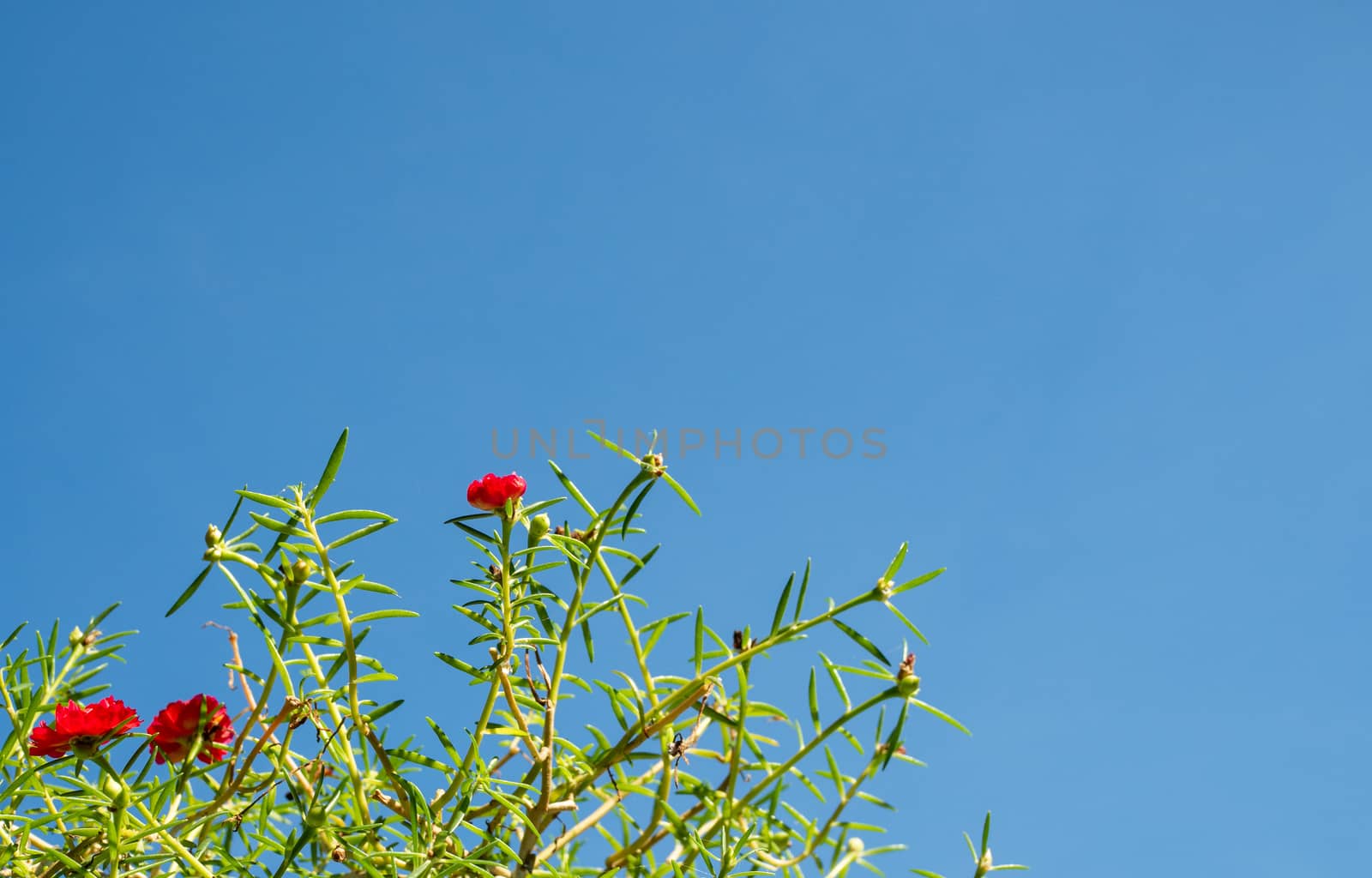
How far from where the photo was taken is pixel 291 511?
5.04 feet

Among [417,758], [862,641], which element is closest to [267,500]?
A: [417,758]

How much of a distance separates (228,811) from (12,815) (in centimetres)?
28

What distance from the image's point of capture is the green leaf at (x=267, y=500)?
1484mm

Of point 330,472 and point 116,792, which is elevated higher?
point 330,472

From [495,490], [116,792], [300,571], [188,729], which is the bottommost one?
[116,792]

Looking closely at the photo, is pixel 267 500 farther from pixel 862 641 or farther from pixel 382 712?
pixel 862 641

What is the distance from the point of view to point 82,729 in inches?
61.7

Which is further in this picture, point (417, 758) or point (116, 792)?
point (417, 758)

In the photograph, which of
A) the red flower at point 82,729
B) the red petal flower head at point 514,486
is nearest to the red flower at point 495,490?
the red petal flower head at point 514,486

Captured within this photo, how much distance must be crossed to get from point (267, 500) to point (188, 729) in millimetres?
393

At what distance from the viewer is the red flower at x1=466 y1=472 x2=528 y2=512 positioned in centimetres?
166

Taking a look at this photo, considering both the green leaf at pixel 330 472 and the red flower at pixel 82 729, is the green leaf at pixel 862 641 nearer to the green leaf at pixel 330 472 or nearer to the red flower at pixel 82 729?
the green leaf at pixel 330 472

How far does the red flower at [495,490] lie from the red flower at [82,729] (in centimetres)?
60

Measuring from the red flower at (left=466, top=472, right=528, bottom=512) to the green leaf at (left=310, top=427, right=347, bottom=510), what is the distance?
0.23 metres
